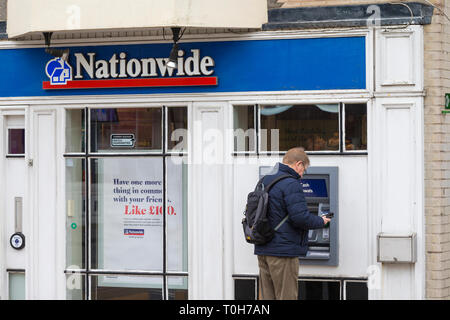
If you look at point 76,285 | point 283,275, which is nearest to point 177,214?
point 76,285

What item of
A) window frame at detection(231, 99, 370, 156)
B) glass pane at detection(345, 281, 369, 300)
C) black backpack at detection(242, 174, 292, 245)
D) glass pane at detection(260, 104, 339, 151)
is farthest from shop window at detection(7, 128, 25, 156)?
glass pane at detection(345, 281, 369, 300)

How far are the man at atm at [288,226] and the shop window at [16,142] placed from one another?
3.53 meters

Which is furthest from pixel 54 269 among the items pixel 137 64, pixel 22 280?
pixel 137 64

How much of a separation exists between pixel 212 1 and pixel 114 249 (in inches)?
128

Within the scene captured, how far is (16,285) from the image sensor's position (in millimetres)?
10664

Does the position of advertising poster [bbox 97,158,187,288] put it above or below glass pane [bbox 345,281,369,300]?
above

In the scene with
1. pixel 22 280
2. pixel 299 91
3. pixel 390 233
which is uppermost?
pixel 299 91

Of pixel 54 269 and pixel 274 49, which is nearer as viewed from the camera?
pixel 274 49

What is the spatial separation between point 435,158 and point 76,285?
4.54 meters

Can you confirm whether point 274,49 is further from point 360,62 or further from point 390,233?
point 390,233

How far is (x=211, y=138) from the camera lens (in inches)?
392

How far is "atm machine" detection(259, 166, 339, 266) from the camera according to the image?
9523 millimetres

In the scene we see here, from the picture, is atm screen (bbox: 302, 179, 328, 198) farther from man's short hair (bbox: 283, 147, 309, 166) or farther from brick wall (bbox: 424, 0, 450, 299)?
brick wall (bbox: 424, 0, 450, 299)

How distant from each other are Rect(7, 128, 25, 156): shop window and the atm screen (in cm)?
357
